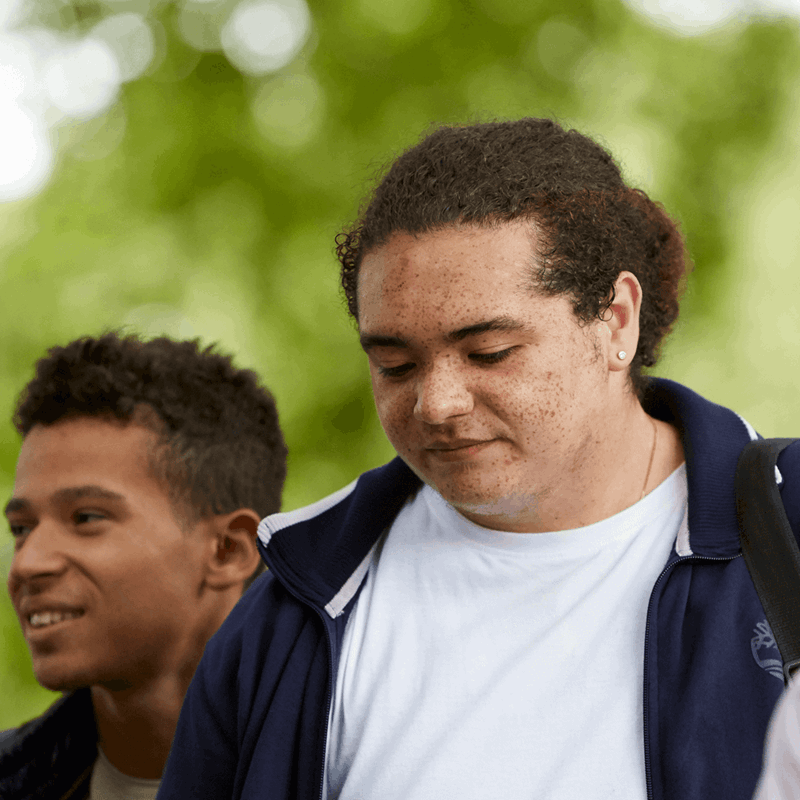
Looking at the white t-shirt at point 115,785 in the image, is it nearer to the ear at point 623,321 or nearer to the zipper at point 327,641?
the zipper at point 327,641

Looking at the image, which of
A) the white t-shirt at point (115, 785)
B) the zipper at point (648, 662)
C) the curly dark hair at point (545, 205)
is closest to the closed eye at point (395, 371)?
the curly dark hair at point (545, 205)

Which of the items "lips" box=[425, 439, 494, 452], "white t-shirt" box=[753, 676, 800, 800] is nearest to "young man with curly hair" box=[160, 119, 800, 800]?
"lips" box=[425, 439, 494, 452]

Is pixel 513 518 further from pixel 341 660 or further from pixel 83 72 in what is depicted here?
pixel 83 72

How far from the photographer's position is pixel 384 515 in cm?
229

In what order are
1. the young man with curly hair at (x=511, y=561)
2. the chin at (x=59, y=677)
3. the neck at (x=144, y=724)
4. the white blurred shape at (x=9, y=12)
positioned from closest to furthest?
the young man with curly hair at (x=511, y=561) → the chin at (x=59, y=677) → the neck at (x=144, y=724) → the white blurred shape at (x=9, y=12)

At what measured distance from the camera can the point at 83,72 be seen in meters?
6.03

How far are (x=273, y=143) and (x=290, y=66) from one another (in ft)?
1.68

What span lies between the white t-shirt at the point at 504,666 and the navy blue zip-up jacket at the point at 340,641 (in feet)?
0.18

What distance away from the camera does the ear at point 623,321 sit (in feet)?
6.71

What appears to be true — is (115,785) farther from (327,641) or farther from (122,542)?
(327,641)

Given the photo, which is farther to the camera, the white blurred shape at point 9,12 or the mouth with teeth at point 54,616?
the white blurred shape at point 9,12

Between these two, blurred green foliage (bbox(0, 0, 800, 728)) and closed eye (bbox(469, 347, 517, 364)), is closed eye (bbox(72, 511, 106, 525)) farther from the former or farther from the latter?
blurred green foliage (bbox(0, 0, 800, 728))

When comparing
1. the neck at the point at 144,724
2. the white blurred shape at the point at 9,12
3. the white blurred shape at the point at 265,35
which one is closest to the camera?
the neck at the point at 144,724

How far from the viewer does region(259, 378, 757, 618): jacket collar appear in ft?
6.19
